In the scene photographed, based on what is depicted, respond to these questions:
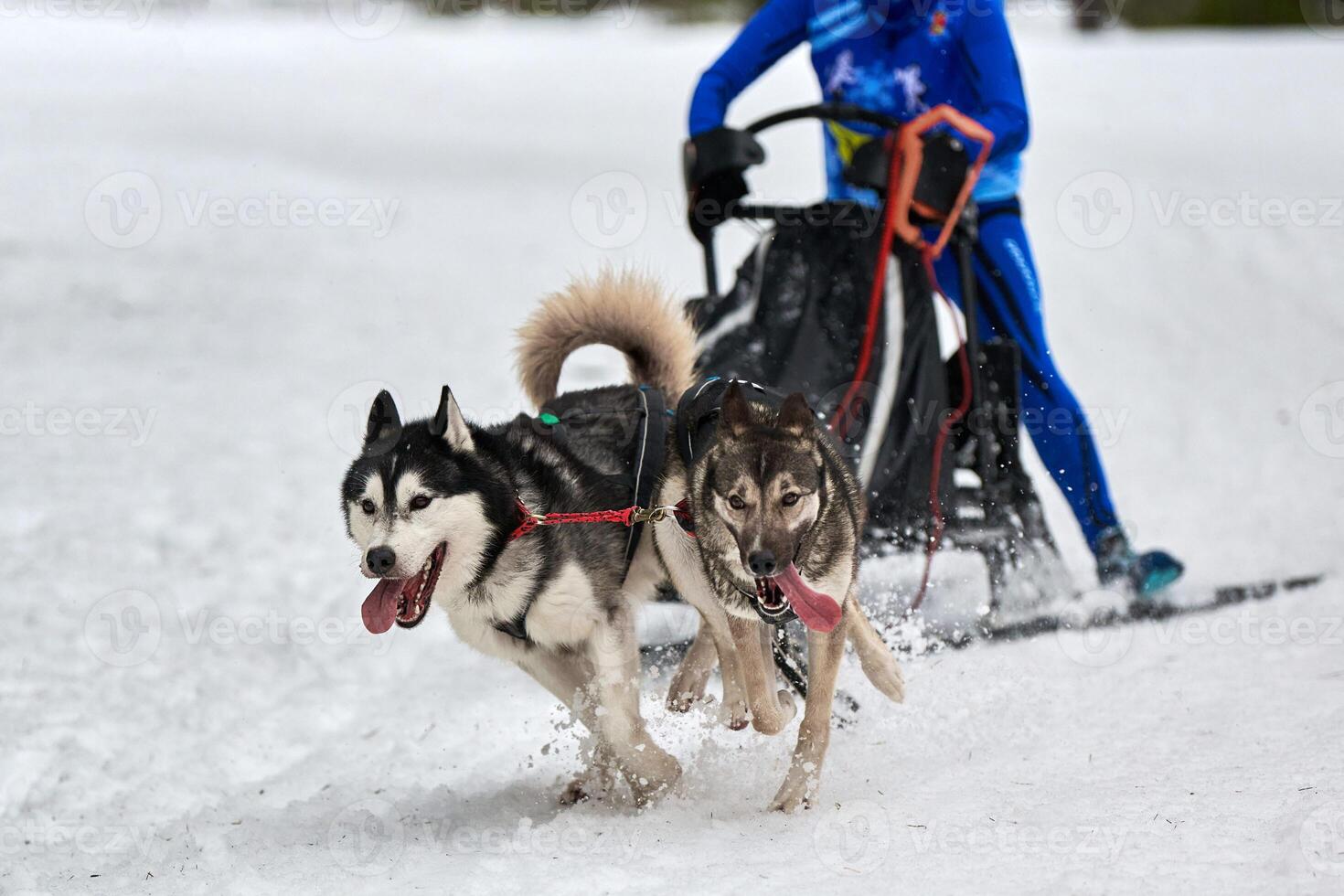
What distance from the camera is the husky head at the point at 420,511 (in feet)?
8.95

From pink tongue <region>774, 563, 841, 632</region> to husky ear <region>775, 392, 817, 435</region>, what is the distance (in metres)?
0.31

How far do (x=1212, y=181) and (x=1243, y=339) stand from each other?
9.33 ft

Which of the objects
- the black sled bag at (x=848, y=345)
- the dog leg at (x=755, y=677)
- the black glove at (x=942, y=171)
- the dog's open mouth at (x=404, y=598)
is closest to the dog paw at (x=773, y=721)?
the dog leg at (x=755, y=677)

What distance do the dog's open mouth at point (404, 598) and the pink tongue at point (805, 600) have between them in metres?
0.73

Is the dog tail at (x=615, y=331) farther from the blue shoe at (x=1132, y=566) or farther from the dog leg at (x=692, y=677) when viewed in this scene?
the blue shoe at (x=1132, y=566)

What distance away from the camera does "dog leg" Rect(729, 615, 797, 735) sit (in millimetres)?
2938

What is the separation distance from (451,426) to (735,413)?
616 millimetres

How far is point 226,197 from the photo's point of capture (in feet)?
32.8

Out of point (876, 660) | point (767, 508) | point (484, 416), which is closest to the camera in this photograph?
point (767, 508)

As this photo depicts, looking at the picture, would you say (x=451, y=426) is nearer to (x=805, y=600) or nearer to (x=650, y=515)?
(x=650, y=515)

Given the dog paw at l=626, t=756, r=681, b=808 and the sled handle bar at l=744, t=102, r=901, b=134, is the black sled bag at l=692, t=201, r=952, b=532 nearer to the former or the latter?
the sled handle bar at l=744, t=102, r=901, b=134

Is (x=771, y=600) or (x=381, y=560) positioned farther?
(x=771, y=600)

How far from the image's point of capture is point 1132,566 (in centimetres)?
445

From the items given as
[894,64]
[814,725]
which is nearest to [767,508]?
[814,725]
